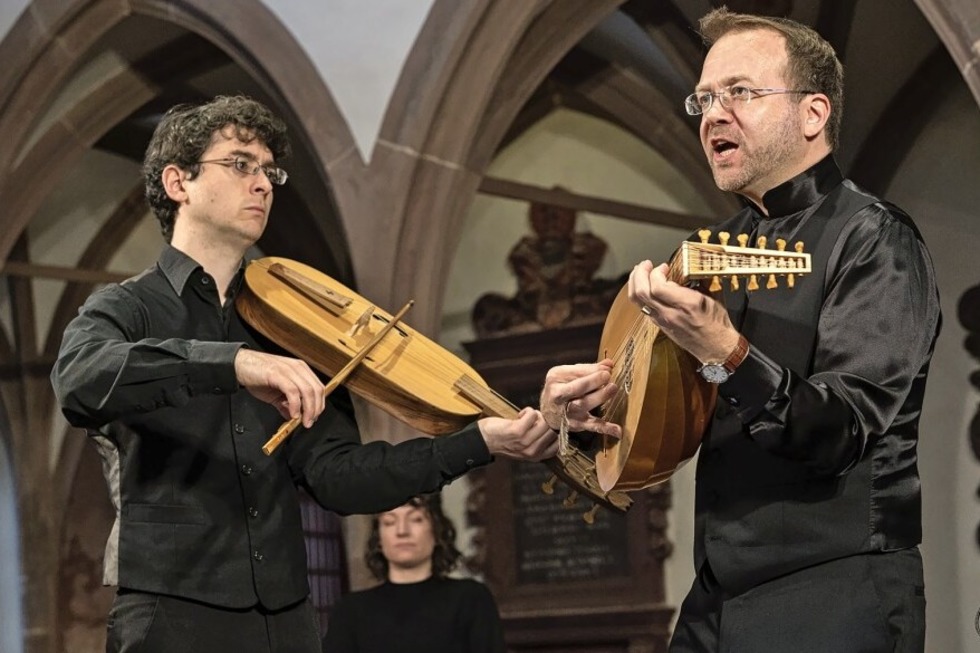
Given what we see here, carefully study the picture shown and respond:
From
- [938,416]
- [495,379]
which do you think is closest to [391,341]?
[938,416]

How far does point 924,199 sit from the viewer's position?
8.67 metres

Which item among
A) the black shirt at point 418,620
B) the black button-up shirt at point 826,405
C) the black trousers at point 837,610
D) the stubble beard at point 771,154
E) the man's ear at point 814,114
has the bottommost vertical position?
the black shirt at point 418,620

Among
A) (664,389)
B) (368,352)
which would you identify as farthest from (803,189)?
(368,352)

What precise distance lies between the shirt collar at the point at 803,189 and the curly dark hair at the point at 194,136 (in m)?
1.34

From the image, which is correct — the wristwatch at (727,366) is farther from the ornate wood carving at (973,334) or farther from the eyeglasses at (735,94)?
the ornate wood carving at (973,334)

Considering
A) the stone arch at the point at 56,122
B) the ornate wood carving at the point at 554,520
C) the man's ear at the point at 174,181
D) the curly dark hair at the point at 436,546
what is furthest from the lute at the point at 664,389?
the ornate wood carving at the point at 554,520

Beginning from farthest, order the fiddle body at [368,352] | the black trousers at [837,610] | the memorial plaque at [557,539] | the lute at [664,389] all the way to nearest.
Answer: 1. the memorial plaque at [557,539]
2. the fiddle body at [368,352]
3. the black trousers at [837,610]
4. the lute at [664,389]

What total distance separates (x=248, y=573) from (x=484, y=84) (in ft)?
14.1

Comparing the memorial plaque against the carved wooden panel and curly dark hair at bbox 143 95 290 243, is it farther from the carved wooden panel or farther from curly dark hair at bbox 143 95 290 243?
curly dark hair at bbox 143 95 290 243

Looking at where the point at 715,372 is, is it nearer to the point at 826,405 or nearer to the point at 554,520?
the point at 826,405

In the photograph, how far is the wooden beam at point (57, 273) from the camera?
9633 mm

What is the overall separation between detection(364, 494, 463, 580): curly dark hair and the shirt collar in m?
3.47

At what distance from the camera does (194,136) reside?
3.66m

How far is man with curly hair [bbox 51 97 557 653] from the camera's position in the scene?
10.2 feet
